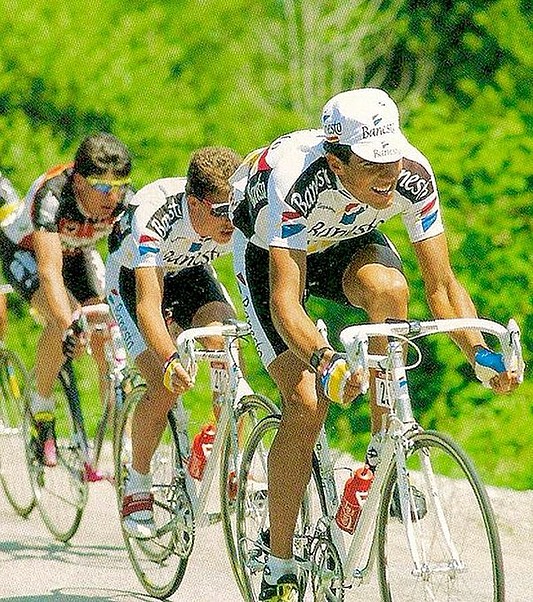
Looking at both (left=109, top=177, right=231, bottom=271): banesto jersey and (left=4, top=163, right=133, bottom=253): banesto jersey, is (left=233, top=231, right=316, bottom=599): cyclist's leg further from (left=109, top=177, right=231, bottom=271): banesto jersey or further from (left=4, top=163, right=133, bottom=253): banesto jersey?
(left=4, top=163, right=133, bottom=253): banesto jersey

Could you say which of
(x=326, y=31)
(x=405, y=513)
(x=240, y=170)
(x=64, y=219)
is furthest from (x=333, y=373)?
(x=326, y=31)

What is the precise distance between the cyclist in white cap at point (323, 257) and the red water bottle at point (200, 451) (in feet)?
3.19

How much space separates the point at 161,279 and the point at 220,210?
457 millimetres

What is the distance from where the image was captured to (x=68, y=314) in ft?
26.3

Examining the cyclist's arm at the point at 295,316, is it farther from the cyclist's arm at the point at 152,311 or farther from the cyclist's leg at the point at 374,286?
the cyclist's arm at the point at 152,311

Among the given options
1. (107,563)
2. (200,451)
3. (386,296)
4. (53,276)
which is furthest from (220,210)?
(107,563)

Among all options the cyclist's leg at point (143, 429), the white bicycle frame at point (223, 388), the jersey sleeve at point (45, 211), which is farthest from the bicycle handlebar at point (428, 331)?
the jersey sleeve at point (45, 211)

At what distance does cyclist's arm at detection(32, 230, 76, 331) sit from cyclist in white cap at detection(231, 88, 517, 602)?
2092 mm

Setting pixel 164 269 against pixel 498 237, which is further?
pixel 498 237

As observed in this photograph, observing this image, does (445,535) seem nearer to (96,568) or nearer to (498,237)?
(96,568)

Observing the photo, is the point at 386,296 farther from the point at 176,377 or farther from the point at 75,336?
the point at 75,336

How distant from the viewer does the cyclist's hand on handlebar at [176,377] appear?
6.29m

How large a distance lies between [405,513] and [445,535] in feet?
0.64

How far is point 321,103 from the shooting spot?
1972cm
